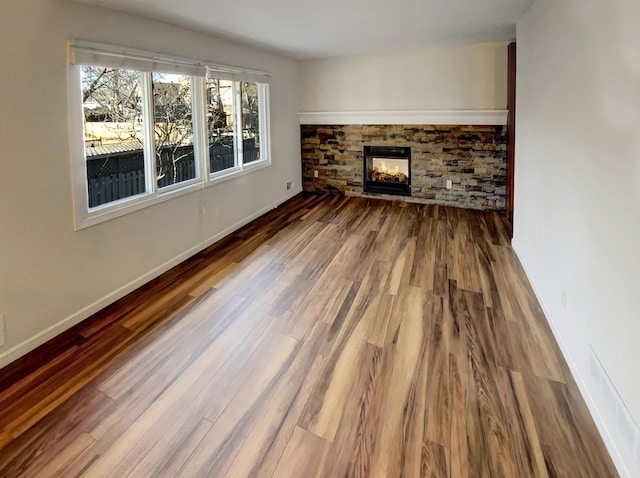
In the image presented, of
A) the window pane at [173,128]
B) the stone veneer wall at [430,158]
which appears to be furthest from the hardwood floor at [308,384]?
the stone veneer wall at [430,158]

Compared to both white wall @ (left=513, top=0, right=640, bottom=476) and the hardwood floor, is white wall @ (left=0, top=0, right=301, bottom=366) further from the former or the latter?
white wall @ (left=513, top=0, right=640, bottom=476)

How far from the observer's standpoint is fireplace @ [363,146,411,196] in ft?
20.9

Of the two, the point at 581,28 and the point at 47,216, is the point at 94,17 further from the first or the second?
the point at 581,28

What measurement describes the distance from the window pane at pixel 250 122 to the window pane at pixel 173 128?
1185mm

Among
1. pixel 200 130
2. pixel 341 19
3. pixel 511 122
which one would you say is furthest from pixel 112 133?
pixel 511 122

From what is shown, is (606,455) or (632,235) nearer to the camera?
(632,235)

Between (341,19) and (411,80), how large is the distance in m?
2.55

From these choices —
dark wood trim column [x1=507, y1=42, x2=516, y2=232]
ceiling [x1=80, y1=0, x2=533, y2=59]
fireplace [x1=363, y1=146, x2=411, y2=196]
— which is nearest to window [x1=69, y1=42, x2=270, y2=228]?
ceiling [x1=80, y1=0, x2=533, y2=59]

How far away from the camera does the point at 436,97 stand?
5902mm

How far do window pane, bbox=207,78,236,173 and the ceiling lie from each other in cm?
59

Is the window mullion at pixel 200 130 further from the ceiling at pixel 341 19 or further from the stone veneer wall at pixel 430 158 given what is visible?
the stone veneer wall at pixel 430 158

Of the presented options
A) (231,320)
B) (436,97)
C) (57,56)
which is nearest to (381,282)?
(231,320)

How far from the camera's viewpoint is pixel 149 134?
141 inches

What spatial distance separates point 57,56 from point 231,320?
7.08 feet
